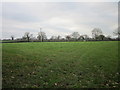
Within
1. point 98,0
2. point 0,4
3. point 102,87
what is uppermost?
point 98,0

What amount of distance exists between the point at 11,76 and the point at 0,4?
482cm

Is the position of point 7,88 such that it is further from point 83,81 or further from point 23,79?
point 83,81

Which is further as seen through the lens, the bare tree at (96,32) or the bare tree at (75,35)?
the bare tree at (75,35)

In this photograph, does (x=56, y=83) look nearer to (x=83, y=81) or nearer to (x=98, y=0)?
(x=83, y=81)

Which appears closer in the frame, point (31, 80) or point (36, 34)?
point (31, 80)

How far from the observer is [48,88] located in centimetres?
478

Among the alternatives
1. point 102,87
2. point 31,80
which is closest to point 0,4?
point 31,80

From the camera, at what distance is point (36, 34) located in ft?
263

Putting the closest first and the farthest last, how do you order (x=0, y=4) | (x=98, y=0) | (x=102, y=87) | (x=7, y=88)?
(x=7, y=88)
(x=102, y=87)
(x=0, y=4)
(x=98, y=0)

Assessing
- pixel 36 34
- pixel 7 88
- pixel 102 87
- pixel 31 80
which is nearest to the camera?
pixel 7 88

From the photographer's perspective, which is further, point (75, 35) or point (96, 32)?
point (75, 35)

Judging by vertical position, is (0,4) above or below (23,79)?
above

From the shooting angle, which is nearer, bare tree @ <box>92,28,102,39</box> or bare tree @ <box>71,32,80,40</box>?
bare tree @ <box>92,28,102,39</box>

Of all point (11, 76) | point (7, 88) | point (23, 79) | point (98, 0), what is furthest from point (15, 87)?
point (98, 0)
